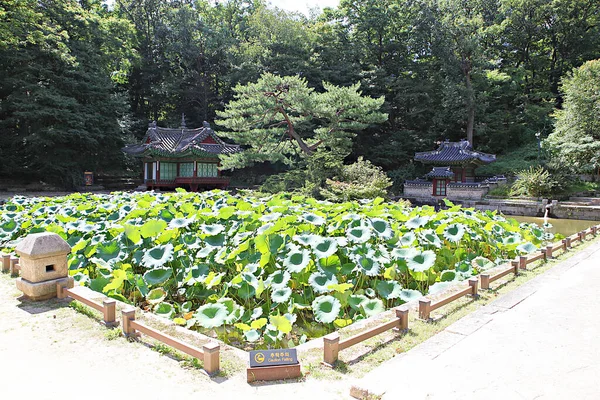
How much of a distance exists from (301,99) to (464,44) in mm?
15466

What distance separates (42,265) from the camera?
431cm

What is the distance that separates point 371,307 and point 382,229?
153cm

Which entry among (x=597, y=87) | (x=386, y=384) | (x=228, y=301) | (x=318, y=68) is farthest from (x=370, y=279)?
(x=318, y=68)

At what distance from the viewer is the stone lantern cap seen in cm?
423

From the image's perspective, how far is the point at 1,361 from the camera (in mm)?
3004

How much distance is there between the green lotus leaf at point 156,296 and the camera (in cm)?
451

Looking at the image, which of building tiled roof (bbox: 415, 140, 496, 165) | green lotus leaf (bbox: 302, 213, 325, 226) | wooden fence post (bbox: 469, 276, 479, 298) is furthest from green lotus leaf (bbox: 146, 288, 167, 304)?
building tiled roof (bbox: 415, 140, 496, 165)

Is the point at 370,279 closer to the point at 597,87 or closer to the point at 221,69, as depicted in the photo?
the point at 597,87

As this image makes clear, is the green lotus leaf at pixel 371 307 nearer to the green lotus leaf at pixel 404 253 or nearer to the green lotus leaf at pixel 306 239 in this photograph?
the green lotus leaf at pixel 404 253

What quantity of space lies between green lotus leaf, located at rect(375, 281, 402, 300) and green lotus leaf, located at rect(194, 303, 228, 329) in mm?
1764

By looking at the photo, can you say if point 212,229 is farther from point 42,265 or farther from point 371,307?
point 371,307

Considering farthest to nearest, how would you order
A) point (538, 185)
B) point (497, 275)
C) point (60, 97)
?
point (60, 97) < point (538, 185) < point (497, 275)

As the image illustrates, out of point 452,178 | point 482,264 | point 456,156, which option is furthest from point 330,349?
point 452,178

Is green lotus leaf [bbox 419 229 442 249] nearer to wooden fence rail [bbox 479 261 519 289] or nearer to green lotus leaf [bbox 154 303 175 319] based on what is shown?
wooden fence rail [bbox 479 261 519 289]
